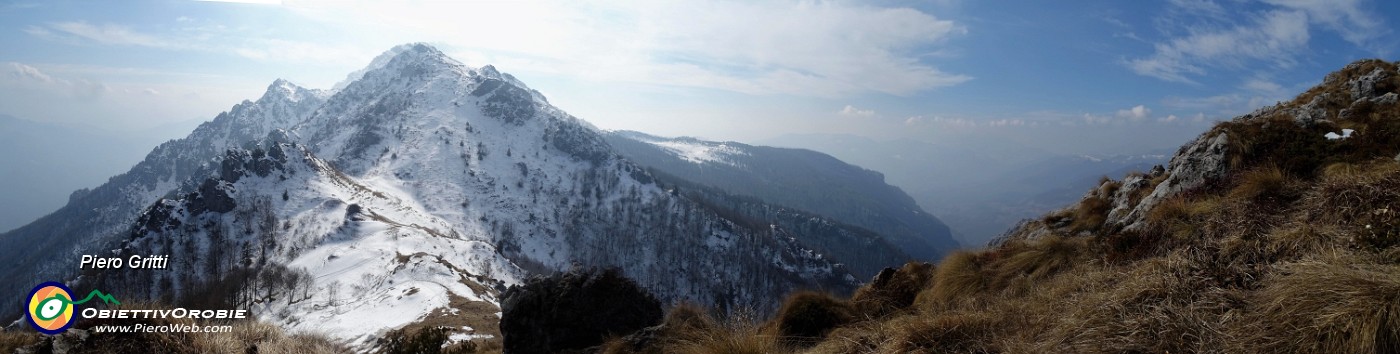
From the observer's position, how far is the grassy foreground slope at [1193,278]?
463cm

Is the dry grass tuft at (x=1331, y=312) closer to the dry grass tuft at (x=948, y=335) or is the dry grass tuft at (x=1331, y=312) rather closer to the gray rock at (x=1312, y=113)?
the dry grass tuft at (x=948, y=335)

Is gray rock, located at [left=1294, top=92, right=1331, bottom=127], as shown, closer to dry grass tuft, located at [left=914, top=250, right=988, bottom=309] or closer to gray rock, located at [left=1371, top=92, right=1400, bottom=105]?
gray rock, located at [left=1371, top=92, right=1400, bottom=105]

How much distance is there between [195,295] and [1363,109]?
402ft

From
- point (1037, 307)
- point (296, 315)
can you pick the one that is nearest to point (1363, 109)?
point (1037, 307)

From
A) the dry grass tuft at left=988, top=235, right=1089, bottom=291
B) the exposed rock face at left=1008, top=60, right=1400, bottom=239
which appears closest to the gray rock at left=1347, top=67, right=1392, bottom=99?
the exposed rock face at left=1008, top=60, right=1400, bottom=239

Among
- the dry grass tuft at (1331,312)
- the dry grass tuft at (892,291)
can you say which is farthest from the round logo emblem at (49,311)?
the dry grass tuft at (1331,312)

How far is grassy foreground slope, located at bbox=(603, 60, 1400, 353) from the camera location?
463cm

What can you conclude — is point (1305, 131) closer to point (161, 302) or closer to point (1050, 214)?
point (1050, 214)

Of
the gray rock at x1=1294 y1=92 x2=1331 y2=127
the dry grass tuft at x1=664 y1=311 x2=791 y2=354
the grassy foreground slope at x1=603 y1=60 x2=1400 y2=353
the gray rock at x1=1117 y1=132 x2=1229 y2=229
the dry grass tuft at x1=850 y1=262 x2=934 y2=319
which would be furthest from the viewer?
the gray rock at x1=1294 y1=92 x2=1331 y2=127

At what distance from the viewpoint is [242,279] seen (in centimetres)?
9300

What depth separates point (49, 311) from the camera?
8.98 m

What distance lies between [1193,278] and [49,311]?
666 inches

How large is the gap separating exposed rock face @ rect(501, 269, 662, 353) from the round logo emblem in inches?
332

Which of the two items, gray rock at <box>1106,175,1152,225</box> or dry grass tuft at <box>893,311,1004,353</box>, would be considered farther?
gray rock at <box>1106,175,1152,225</box>
